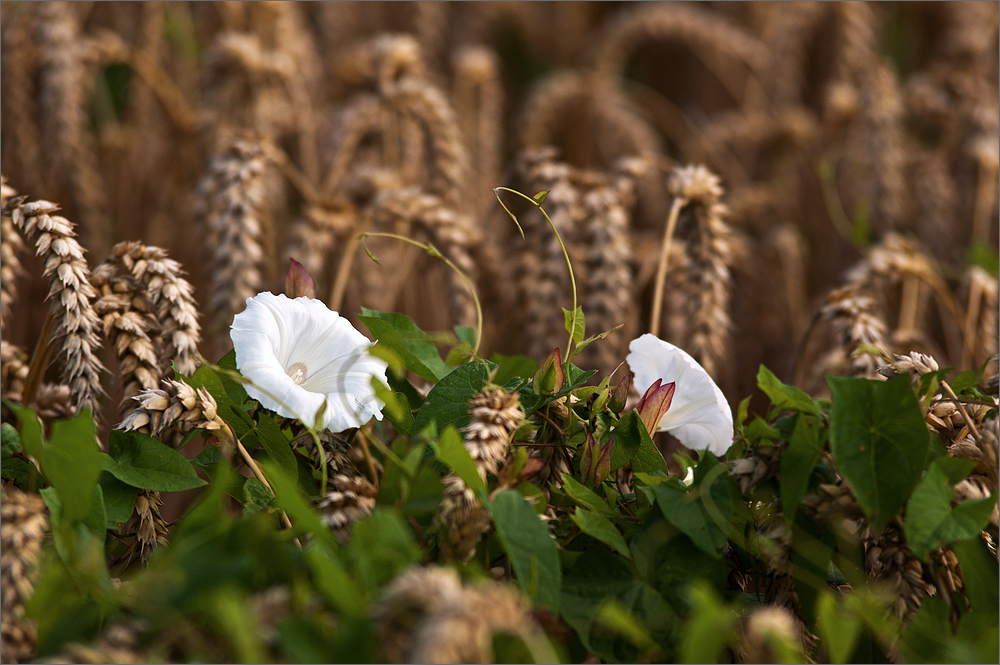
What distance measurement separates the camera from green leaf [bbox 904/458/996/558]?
0.55 m

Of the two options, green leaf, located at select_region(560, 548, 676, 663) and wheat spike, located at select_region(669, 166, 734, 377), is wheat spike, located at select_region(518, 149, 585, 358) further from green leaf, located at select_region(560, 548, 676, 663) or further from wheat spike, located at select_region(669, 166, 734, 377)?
green leaf, located at select_region(560, 548, 676, 663)

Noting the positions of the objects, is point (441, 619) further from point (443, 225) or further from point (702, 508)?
point (443, 225)

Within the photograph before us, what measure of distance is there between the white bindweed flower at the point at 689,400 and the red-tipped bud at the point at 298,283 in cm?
33

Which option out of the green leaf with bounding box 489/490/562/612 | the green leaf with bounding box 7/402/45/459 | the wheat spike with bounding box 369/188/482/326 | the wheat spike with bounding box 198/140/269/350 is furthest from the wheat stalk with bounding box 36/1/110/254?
the green leaf with bounding box 489/490/562/612

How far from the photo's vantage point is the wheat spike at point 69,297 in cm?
75

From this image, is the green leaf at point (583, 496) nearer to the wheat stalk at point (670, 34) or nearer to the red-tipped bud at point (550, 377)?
the red-tipped bud at point (550, 377)

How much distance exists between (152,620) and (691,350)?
93 cm

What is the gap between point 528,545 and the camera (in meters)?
0.55

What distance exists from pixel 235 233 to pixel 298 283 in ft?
1.95

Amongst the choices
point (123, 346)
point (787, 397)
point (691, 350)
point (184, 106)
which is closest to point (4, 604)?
point (123, 346)

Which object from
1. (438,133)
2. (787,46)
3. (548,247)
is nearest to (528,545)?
(548,247)

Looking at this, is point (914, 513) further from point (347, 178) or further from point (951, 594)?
point (347, 178)

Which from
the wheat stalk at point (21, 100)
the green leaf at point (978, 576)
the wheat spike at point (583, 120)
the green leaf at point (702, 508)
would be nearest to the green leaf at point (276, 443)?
the green leaf at point (702, 508)

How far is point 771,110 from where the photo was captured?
277 centimetres
